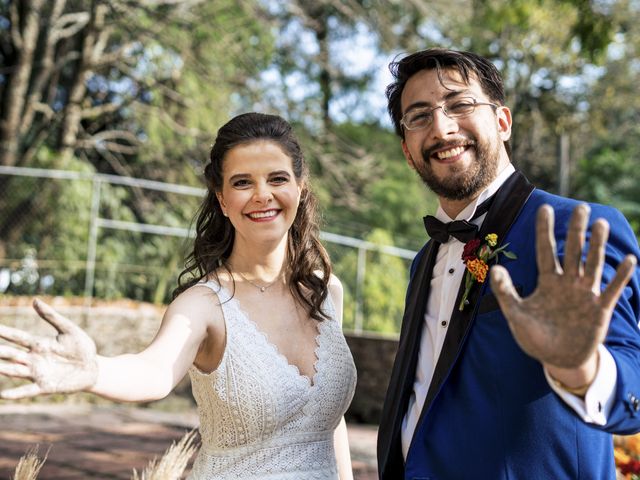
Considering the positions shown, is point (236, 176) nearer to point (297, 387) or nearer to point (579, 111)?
point (297, 387)

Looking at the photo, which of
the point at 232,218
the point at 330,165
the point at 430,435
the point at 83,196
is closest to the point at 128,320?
the point at 83,196

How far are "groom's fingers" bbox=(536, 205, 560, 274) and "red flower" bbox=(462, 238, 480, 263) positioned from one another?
0.68 meters

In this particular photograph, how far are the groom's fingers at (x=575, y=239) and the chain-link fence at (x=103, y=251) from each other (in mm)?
7495

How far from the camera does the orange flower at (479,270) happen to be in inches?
88.4

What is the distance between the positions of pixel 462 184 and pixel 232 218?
0.78m

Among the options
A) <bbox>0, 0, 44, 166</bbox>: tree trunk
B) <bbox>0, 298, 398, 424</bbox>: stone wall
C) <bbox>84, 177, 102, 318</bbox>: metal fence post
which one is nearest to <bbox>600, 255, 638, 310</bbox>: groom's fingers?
<bbox>0, 298, 398, 424</bbox>: stone wall

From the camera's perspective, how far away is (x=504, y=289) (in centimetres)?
162

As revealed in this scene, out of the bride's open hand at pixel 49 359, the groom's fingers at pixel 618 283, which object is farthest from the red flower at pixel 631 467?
the bride's open hand at pixel 49 359

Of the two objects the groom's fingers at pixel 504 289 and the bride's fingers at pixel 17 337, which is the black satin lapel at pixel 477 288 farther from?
the bride's fingers at pixel 17 337

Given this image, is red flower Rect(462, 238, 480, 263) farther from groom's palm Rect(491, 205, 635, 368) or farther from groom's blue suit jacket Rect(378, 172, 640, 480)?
groom's palm Rect(491, 205, 635, 368)

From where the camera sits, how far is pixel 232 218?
2783 mm

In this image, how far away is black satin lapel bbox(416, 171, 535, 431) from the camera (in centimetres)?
225

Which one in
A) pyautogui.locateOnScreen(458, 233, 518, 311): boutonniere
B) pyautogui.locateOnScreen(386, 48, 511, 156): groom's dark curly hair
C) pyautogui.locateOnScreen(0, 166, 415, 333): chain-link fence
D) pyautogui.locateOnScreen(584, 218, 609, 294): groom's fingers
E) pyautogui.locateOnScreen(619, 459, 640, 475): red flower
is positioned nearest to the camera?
pyautogui.locateOnScreen(584, 218, 609, 294): groom's fingers

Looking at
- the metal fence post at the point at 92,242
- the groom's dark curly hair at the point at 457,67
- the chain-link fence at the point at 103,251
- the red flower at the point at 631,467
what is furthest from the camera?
the chain-link fence at the point at 103,251
